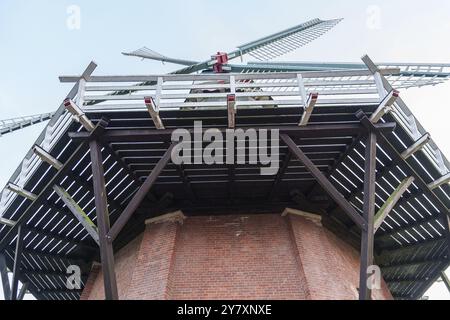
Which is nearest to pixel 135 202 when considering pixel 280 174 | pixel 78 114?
pixel 78 114

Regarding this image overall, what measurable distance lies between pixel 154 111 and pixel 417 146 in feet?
15.3

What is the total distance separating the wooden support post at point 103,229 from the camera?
6.15 m

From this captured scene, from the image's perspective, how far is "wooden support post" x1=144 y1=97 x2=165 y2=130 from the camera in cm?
631

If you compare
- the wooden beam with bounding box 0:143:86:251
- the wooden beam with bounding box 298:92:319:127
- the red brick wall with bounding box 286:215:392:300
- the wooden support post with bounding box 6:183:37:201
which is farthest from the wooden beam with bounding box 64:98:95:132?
the red brick wall with bounding box 286:215:392:300

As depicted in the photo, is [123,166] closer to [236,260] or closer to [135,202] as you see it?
[135,202]

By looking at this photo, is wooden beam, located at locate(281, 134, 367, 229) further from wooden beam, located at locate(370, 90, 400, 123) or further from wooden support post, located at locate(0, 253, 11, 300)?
wooden support post, located at locate(0, 253, 11, 300)

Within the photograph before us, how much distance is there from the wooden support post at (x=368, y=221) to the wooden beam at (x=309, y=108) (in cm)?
114

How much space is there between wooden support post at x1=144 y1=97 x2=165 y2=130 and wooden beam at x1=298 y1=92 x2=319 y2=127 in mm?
2359

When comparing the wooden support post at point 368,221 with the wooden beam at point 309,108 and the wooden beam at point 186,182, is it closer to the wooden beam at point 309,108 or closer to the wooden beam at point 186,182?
the wooden beam at point 309,108

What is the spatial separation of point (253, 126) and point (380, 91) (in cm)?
222

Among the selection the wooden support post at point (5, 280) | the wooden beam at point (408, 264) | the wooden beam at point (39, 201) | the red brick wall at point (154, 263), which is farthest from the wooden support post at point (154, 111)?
the wooden beam at point (408, 264)

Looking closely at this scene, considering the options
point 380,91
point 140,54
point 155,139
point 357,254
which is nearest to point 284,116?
point 380,91

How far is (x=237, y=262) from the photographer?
8.12 meters
